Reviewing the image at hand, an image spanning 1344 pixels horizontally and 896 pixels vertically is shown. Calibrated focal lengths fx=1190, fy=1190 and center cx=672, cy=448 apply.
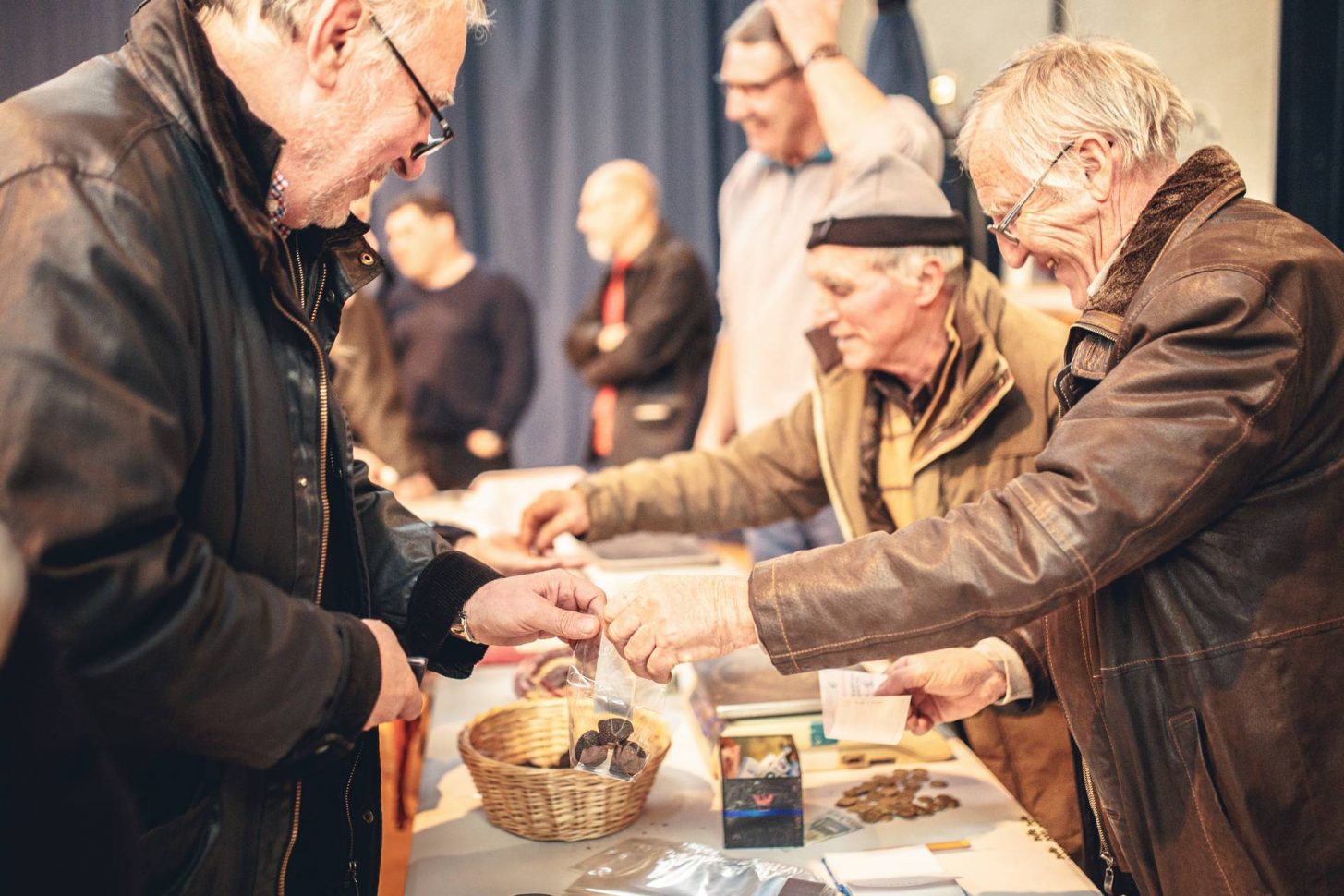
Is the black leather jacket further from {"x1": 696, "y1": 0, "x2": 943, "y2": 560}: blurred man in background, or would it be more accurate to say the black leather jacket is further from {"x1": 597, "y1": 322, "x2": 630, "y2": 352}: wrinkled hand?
{"x1": 597, "y1": 322, "x2": 630, "y2": 352}: wrinkled hand

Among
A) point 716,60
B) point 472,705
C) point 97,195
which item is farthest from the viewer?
point 716,60

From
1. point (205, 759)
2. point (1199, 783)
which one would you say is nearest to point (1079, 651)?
point (1199, 783)

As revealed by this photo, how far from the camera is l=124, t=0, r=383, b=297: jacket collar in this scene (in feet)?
4.08

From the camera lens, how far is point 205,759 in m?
1.25

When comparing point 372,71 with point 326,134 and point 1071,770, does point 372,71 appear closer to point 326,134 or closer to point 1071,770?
point 326,134

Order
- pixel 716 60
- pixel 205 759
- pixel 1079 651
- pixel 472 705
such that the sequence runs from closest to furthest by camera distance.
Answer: pixel 205 759, pixel 1079 651, pixel 472 705, pixel 716 60

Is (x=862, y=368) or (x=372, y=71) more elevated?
(x=372, y=71)

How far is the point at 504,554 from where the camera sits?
8.14 feet

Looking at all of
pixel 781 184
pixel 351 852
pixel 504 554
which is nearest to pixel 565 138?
pixel 781 184

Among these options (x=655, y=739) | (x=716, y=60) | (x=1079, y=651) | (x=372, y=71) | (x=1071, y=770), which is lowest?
(x=1071, y=770)

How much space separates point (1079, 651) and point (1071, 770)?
64 cm

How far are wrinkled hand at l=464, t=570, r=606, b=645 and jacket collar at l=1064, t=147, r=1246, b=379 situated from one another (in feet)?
2.40

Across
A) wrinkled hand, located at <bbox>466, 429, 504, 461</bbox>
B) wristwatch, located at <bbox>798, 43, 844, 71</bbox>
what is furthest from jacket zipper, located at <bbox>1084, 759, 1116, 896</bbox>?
wrinkled hand, located at <bbox>466, 429, 504, 461</bbox>

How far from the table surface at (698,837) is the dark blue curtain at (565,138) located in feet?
18.8
